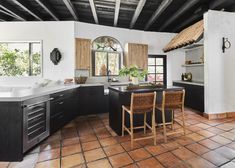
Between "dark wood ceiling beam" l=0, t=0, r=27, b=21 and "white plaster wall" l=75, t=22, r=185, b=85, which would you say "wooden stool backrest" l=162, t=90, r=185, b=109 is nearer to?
"white plaster wall" l=75, t=22, r=185, b=85

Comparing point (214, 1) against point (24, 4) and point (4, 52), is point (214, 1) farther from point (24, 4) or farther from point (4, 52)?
point (4, 52)

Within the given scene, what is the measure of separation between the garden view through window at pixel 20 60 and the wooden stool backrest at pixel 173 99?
409 centimetres

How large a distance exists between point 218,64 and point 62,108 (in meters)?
4.30

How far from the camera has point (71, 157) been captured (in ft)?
7.41

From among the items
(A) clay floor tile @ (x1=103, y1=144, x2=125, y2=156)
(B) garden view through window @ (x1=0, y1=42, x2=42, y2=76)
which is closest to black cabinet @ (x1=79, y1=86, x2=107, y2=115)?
(B) garden view through window @ (x1=0, y1=42, x2=42, y2=76)

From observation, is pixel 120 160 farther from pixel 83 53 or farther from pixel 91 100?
pixel 83 53

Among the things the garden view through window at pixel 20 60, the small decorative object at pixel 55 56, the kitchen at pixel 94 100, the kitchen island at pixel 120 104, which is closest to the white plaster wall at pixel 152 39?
the kitchen at pixel 94 100

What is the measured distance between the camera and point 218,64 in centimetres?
411

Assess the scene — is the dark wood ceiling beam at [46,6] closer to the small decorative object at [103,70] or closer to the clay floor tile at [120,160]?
→ the small decorative object at [103,70]

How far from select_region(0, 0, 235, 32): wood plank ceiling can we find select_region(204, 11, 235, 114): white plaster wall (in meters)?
0.48

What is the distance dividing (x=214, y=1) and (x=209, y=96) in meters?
2.62

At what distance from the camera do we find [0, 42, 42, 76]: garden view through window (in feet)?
15.8

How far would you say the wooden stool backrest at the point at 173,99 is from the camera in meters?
2.72

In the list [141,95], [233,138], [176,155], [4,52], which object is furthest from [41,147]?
[4,52]
